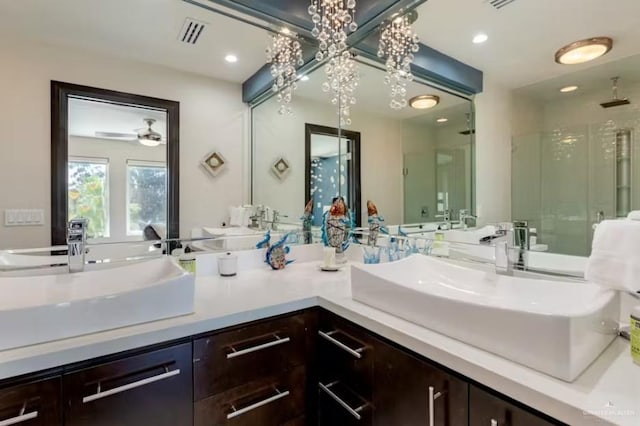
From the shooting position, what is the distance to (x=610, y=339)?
84cm

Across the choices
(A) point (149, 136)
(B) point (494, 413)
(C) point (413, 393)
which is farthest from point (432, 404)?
(A) point (149, 136)

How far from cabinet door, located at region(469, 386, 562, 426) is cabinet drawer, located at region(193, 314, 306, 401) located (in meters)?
0.67

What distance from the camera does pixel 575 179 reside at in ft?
3.92

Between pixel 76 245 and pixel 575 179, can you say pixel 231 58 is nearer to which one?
pixel 76 245

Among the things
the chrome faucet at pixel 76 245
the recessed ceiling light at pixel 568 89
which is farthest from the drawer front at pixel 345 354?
the recessed ceiling light at pixel 568 89

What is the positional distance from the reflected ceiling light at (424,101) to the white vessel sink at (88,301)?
1594mm

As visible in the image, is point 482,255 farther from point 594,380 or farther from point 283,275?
point 283,275

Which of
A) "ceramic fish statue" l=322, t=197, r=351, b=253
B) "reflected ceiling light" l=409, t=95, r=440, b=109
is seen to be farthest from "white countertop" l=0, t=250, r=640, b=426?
"reflected ceiling light" l=409, t=95, r=440, b=109

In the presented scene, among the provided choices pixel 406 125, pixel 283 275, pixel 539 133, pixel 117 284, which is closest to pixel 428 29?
pixel 406 125

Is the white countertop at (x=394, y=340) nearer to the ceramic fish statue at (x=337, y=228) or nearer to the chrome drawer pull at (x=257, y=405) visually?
the chrome drawer pull at (x=257, y=405)

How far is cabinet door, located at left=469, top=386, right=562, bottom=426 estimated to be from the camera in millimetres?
663

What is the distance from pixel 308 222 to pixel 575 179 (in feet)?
4.85

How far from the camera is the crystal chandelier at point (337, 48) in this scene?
1854 mm

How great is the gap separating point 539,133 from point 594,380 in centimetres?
98
